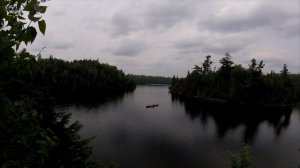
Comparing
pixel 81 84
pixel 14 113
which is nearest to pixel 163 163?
pixel 14 113

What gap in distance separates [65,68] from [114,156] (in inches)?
5879

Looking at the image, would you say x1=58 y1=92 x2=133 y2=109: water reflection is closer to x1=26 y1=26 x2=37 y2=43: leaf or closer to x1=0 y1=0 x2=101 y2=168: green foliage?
x1=0 y1=0 x2=101 y2=168: green foliage

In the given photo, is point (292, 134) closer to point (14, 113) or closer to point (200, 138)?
point (200, 138)

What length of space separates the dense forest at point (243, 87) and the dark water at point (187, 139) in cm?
4041

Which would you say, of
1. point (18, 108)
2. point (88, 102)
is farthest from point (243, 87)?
point (18, 108)

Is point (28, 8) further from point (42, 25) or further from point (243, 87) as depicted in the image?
point (243, 87)

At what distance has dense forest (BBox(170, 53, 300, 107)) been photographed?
13512 centimetres

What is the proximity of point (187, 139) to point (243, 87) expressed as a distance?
83156 mm

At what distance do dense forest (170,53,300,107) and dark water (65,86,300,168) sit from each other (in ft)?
133

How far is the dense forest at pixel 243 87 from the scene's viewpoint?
5320 inches

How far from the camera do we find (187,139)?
2399 inches

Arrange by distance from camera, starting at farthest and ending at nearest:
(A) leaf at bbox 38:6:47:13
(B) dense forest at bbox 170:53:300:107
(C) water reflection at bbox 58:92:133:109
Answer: (B) dense forest at bbox 170:53:300:107 → (C) water reflection at bbox 58:92:133:109 → (A) leaf at bbox 38:6:47:13

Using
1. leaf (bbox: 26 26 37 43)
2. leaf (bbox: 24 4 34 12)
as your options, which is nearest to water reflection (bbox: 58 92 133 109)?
leaf (bbox: 26 26 37 43)

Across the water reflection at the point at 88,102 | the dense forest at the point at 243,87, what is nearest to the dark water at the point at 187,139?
the water reflection at the point at 88,102
